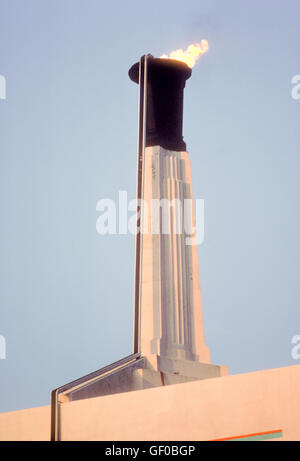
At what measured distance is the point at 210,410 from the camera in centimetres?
1000

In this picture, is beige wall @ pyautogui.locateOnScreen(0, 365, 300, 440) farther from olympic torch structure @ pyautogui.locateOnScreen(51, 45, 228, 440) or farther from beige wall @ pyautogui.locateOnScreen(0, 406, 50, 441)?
olympic torch structure @ pyautogui.locateOnScreen(51, 45, 228, 440)

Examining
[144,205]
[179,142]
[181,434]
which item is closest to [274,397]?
[181,434]

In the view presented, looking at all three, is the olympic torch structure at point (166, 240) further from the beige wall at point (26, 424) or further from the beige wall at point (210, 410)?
the beige wall at point (26, 424)

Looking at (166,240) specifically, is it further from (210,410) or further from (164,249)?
(210,410)

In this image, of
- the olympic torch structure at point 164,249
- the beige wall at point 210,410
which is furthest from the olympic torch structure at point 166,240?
the beige wall at point 210,410

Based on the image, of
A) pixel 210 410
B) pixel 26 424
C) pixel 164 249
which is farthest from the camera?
pixel 164 249

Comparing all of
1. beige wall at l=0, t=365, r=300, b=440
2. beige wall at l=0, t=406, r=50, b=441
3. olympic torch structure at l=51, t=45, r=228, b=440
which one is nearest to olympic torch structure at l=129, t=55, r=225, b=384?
olympic torch structure at l=51, t=45, r=228, b=440

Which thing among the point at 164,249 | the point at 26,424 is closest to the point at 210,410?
the point at 26,424

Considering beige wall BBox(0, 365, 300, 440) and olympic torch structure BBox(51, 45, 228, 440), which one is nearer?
beige wall BBox(0, 365, 300, 440)

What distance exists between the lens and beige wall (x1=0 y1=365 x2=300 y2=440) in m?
9.95

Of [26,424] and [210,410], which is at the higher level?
[210,410]

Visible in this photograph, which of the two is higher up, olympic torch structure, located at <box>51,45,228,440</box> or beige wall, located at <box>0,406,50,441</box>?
olympic torch structure, located at <box>51,45,228,440</box>

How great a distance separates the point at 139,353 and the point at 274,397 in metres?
5.30
